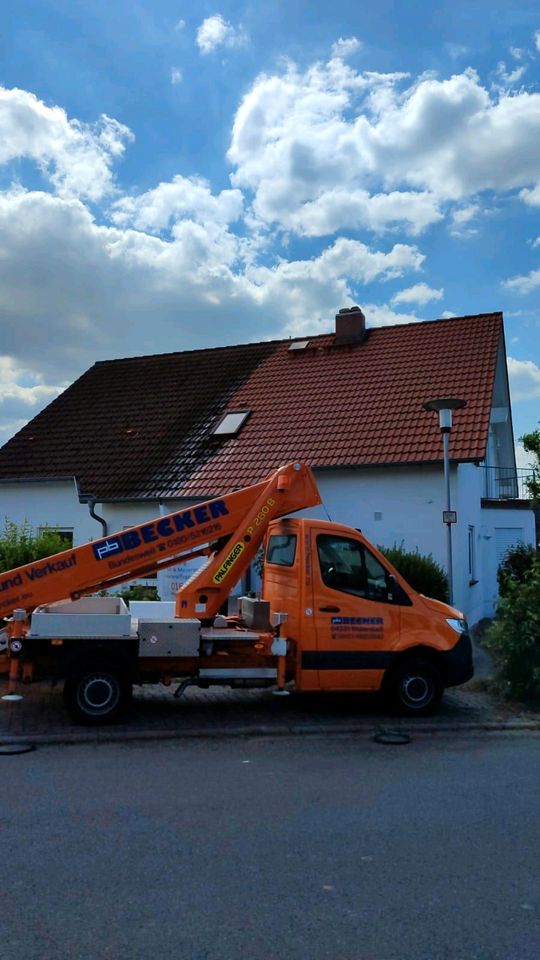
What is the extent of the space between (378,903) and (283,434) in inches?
574

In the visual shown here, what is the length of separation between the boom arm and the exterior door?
2.41 ft

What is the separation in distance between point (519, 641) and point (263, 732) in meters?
3.51

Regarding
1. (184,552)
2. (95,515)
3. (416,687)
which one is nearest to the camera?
(416,687)

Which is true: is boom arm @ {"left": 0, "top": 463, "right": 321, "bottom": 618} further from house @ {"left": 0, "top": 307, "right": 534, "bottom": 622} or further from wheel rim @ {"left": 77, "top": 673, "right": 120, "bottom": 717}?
house @ {"left": 0, "top": 307, "right": 534, "bottom": 622}

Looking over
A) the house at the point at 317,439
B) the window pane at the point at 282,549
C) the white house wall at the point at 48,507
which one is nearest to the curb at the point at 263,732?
the window pane at the point at 282,549

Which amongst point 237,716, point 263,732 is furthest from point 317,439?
point 263,732

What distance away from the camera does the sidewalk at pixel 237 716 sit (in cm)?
862

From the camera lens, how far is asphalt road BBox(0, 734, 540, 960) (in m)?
4.00

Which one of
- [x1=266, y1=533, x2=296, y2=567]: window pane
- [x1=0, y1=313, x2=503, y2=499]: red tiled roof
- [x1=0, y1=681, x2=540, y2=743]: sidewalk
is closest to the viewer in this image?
[x1=0, y1=681, x2=540, y2=743]: sidewalk

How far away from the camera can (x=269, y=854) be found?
5.16 metres

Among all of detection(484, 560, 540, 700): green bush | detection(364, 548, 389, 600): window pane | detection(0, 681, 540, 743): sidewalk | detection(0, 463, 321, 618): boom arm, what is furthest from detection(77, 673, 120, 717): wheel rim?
detection(484, 560, 540, 700): green bush

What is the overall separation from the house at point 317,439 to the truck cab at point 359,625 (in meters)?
6.59

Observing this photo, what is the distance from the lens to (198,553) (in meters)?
9.72

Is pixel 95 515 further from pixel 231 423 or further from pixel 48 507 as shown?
pixel 231 423
